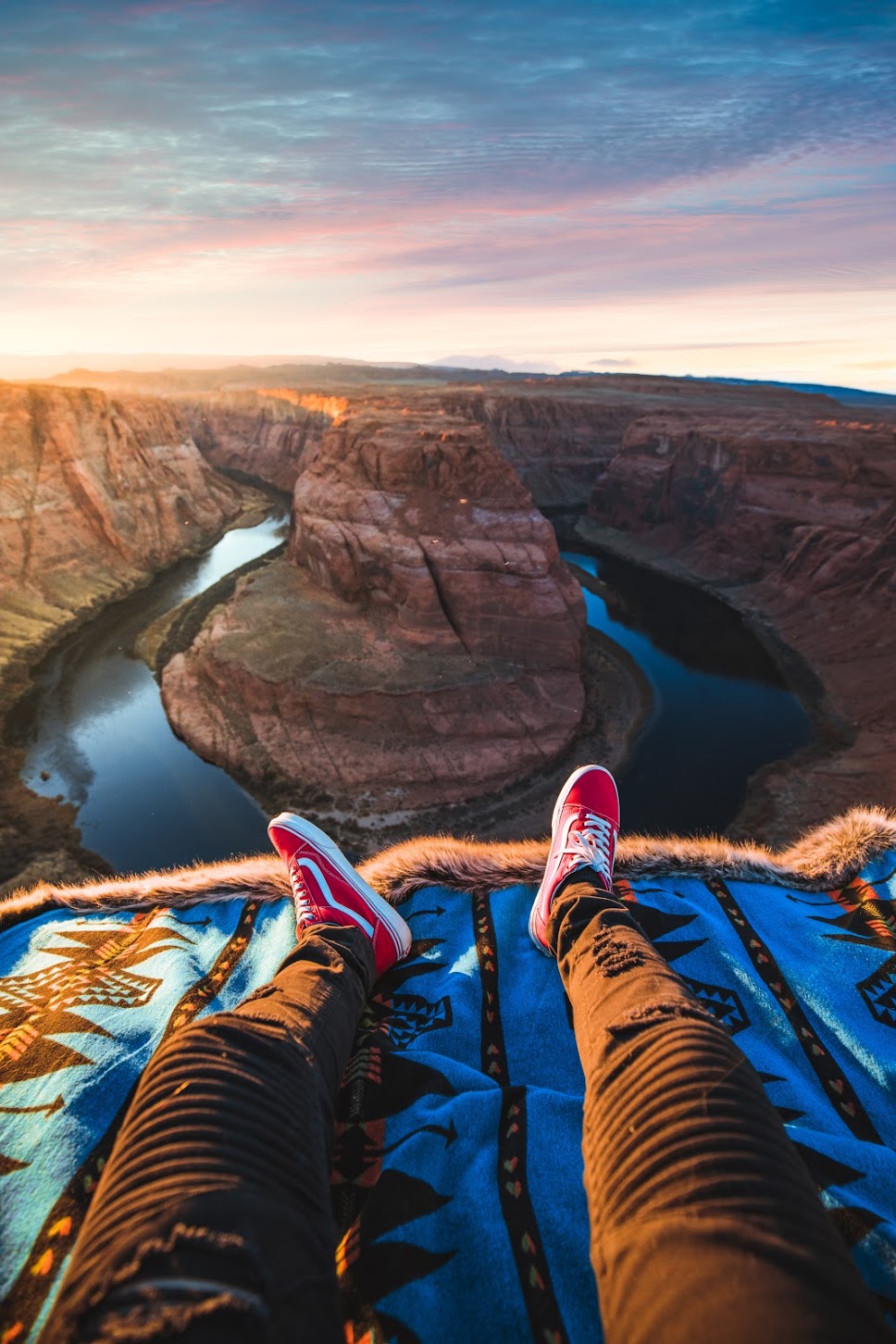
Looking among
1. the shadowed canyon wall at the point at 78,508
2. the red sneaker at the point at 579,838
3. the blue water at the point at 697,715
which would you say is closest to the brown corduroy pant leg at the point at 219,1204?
the red sneaker at the point at 579,838

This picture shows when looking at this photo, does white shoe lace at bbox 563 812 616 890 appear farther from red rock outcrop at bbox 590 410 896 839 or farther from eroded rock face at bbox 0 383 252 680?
eroded rock face at bbox 0 383 252 680

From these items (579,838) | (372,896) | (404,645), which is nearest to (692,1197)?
(372,896)

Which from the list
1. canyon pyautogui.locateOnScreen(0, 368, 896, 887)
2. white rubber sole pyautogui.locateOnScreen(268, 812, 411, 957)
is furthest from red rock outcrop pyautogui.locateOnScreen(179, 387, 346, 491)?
white rubber sole pyautogui.locateOnScreen(268, 812, 411, 957)

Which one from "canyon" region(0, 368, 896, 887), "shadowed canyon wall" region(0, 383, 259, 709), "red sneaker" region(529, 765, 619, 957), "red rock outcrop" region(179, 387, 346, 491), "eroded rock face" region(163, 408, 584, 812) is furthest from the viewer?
"red rock outcrop" region(179, 387, 346, 491)

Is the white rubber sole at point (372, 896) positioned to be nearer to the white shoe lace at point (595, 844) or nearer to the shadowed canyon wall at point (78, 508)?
the white shoe lace at point (595, 844)

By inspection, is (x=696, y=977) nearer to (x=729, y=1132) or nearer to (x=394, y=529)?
(x=729, y=1132)

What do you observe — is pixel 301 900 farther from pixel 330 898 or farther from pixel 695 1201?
pixel 695 1201
